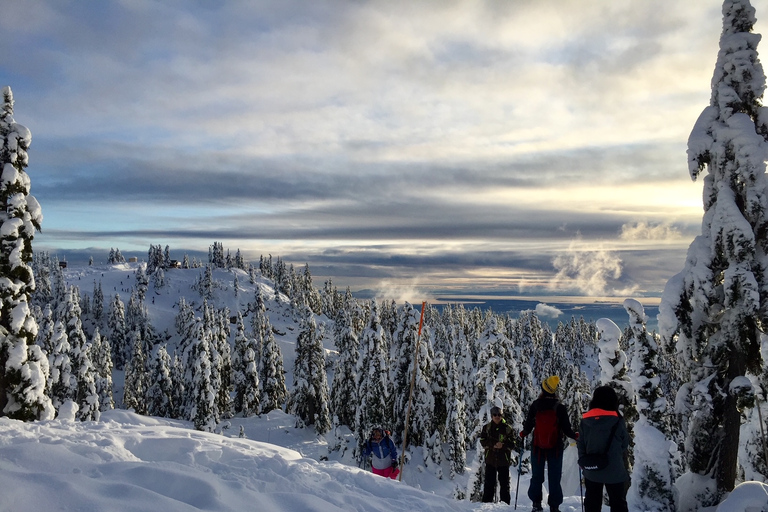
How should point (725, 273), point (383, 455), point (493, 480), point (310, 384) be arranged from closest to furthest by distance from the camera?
point (725, 273)
point (493, 480)
point (383, 455)
point (310, 384)

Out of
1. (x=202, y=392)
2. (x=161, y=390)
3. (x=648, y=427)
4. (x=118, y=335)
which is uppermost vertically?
(x=648, y=427)

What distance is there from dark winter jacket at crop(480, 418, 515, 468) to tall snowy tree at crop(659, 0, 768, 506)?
3508 millimetres

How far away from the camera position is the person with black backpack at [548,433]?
817 centimetres

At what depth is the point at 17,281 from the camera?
1551 centimetres

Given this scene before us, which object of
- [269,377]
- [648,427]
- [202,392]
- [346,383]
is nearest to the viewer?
[648,427]

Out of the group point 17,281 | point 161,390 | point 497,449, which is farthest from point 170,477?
point 161,390

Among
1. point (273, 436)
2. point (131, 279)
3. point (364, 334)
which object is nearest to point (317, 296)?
point (131, 279)

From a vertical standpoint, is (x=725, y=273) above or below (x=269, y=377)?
above

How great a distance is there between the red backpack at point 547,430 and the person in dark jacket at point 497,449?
1.65 m

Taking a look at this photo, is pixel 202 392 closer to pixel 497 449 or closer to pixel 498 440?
pixel 497 449

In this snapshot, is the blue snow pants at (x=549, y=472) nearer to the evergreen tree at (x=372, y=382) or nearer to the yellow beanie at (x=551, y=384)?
the yellow beanie at (x=551, y=384)

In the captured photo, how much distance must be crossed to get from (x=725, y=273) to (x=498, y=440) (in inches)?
221

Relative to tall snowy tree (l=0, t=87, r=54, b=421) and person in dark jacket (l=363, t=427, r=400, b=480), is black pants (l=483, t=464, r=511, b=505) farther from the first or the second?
tall snowy tree (l=0, t=87, r=54, b=421)

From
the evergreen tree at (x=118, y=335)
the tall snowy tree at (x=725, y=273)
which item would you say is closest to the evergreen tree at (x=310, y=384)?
the tall snowy tree at (x=725, y=273)
